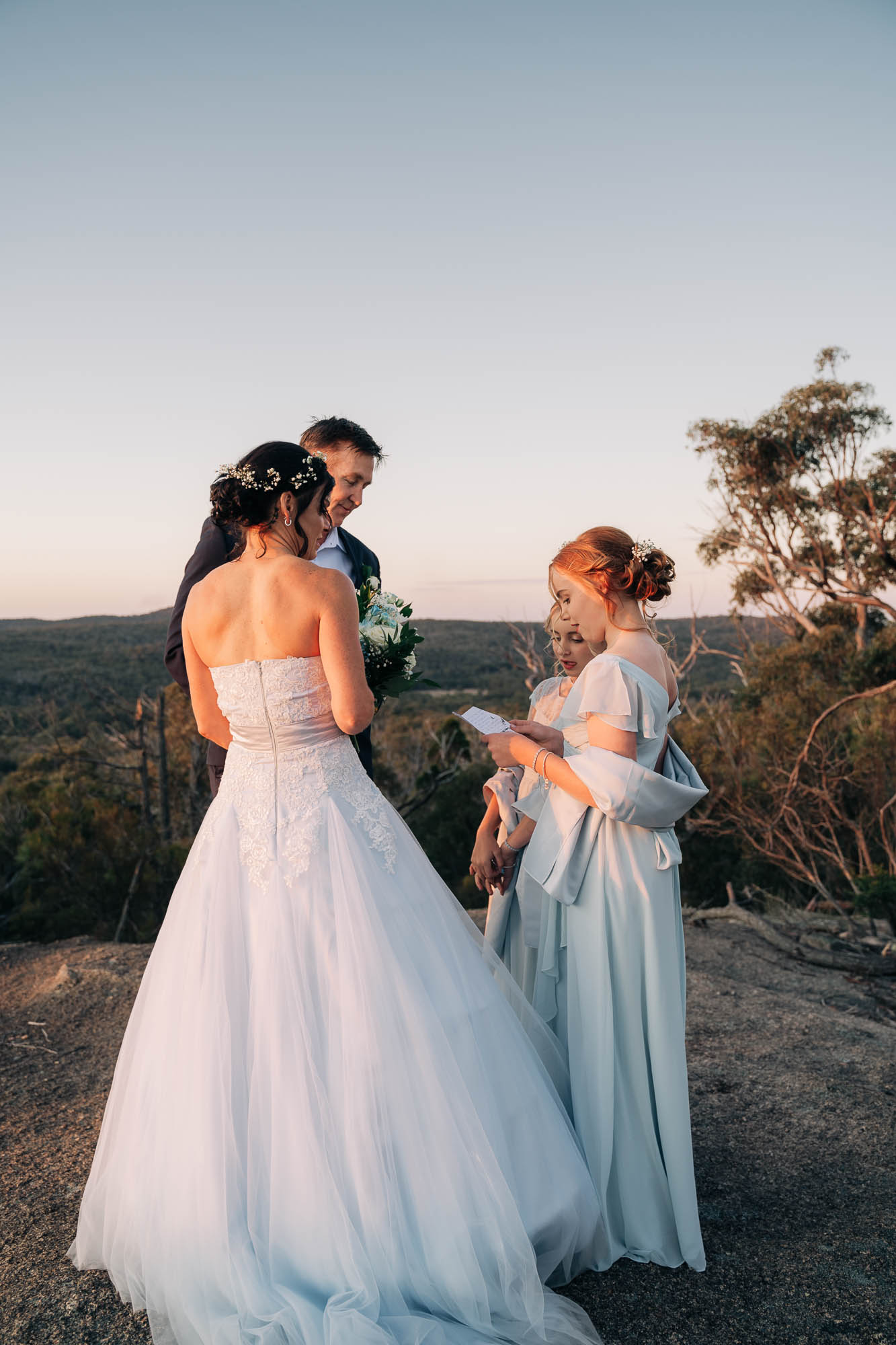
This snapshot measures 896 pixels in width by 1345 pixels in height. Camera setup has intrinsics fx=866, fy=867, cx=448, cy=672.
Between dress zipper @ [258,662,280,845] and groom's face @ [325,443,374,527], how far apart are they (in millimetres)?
1329

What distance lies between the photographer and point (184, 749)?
13648 mm

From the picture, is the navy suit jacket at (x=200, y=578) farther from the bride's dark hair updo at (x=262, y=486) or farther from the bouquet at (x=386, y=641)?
the bride's dark hair updo at (x=262, y=486)

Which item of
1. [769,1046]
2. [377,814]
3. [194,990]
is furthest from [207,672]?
[769,1046]

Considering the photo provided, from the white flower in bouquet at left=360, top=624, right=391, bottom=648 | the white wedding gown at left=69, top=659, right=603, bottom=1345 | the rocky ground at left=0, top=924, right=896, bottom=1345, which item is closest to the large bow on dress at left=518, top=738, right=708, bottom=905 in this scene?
the white wedding gown at left=69, top=659, right=603, bottom=1345

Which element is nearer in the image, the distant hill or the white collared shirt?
the white collared shirt

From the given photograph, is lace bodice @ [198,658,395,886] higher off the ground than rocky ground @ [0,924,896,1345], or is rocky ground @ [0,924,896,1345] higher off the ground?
lace bodice @ [198,658,395,886]

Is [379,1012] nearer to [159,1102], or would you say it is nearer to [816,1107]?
[159,1102]

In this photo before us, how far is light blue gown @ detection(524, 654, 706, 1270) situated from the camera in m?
2.45

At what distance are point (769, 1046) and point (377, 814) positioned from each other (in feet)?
10.3

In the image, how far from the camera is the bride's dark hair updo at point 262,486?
2.30 m

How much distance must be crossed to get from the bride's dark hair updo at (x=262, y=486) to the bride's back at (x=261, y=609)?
113 mm

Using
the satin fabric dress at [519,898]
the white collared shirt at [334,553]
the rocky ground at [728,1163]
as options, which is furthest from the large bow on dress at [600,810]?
the white collared shirt at [334,553]

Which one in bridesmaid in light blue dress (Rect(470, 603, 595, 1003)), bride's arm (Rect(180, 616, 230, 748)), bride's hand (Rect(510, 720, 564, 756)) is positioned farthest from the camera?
bridesmaid in light blue dress (Rect(470, 603, 595, 1003))

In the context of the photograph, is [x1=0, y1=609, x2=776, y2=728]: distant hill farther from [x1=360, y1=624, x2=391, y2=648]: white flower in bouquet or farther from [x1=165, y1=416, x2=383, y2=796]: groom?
[x1=360, y1=624, x2=391, y2=648]: white flower in bouquet
